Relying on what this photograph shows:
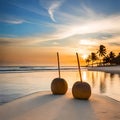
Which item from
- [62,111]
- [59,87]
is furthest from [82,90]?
[62,111]

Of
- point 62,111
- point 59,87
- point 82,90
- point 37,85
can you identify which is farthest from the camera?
point 37,85

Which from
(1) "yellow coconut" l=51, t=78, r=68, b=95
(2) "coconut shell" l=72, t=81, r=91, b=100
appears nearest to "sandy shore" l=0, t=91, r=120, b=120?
(2) "coconut shell" l=72, t=81, r=91, b=100

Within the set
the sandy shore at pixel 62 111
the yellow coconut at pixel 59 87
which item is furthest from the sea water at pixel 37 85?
the sandy shore at pixel 62 111

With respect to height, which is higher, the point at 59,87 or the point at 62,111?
the point at 59,87

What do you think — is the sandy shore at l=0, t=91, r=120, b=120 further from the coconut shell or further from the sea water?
the sea water

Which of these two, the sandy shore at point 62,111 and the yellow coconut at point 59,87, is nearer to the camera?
the sandy shore at point 62,111

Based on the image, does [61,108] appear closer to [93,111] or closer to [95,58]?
[93,111]

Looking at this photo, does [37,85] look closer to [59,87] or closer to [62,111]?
[59,87]

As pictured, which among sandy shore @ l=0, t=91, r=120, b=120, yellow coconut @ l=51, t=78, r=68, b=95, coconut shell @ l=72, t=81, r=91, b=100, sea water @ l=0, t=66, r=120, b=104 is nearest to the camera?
sandy shore @ l=0, t=91, r=120, b=120

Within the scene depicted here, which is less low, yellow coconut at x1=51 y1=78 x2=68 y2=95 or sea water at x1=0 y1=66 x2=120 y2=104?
yellow coconut at x1=51 y1=78 x2=68 y2=95

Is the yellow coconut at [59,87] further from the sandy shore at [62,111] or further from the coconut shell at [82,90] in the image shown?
the sandy shore at [62,111]

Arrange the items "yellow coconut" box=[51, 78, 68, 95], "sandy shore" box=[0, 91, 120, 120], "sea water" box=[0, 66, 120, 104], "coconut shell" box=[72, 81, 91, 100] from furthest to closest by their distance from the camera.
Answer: "sea water" box=[0, 66, 120, 104] → "yellow coconut" box=[51, 78, 68, 95] → "coconut shell" box=[72, 81, 91, 100] → "sandy shore" box=[0, 91, 120, 120]

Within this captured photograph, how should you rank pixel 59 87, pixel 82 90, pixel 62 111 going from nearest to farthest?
1. pixel 62 111
2. pixel 82 90
3. pixel 59 87

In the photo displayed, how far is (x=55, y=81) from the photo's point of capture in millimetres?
9523
